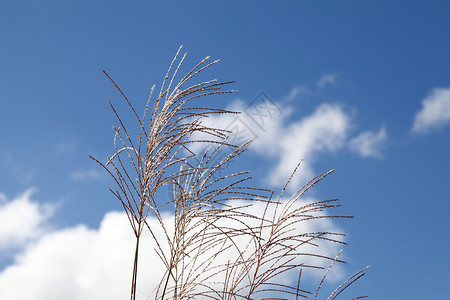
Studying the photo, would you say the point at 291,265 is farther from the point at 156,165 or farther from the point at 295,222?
the point at 156,165

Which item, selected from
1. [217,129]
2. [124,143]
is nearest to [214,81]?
[217,129]

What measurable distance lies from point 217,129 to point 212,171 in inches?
10.7

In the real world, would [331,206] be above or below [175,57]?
below

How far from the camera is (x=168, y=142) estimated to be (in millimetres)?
2729

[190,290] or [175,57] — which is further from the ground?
[175,57]

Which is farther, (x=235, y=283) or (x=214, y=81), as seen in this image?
(x=235, y=283)

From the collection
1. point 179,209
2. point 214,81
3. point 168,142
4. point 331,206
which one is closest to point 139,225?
point 179,209

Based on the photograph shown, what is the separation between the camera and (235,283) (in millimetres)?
3041

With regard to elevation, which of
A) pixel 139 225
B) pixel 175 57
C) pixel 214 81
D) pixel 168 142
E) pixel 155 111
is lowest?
pixel 139 225

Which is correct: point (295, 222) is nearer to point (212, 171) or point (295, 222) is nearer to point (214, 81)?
point (212, 171)

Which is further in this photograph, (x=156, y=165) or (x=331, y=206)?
(x=331, y=206)

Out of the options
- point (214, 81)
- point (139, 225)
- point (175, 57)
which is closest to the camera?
point (139, 225)

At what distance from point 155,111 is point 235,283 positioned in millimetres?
1255

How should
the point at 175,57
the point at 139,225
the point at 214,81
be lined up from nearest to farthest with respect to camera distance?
the point at 139,225 < the point at 214,81 < the point at 175,57
